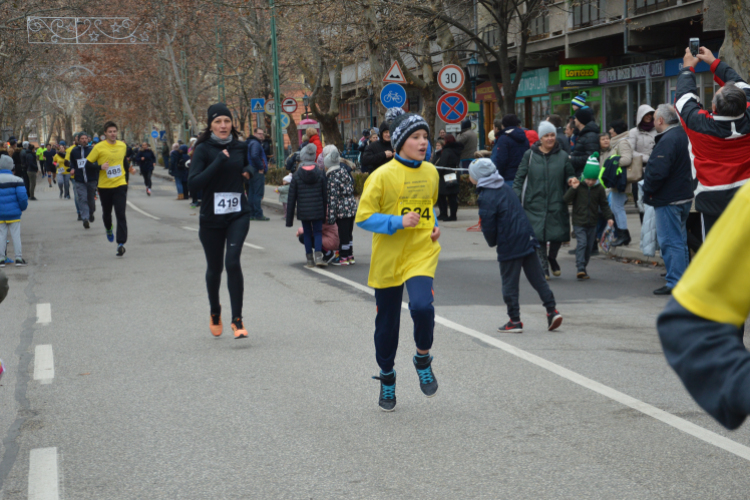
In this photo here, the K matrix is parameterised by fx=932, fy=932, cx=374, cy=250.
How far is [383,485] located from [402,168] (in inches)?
78.7

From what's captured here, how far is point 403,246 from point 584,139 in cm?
894

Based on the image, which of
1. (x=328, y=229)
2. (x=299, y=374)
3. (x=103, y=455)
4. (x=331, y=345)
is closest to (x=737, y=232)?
(x=103, y=455)

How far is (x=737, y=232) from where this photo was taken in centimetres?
148

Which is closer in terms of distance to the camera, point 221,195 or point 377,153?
point 221,195

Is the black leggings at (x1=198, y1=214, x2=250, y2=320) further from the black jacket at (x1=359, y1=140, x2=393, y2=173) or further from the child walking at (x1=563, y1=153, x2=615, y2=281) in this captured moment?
the black jacket at (x1=359, y1=140, x2=393, y2=173)

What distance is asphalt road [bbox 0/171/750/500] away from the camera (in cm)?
434

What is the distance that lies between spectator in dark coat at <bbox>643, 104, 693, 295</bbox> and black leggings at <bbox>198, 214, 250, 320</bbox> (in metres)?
4.21

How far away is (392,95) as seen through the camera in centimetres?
2048

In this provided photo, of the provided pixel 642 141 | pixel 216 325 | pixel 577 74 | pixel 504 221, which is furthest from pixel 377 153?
pixel 577 74

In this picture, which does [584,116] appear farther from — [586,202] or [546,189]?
[546,189]

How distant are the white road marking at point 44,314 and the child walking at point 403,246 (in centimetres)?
484

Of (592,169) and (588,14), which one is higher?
(588,14)

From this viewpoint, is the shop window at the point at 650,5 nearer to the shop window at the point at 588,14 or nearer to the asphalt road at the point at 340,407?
the shop window at the point at 588,14

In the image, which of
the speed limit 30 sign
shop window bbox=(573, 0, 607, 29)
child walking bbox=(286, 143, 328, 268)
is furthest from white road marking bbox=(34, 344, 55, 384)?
shop window bbox=(573, 0, 607, 29)
